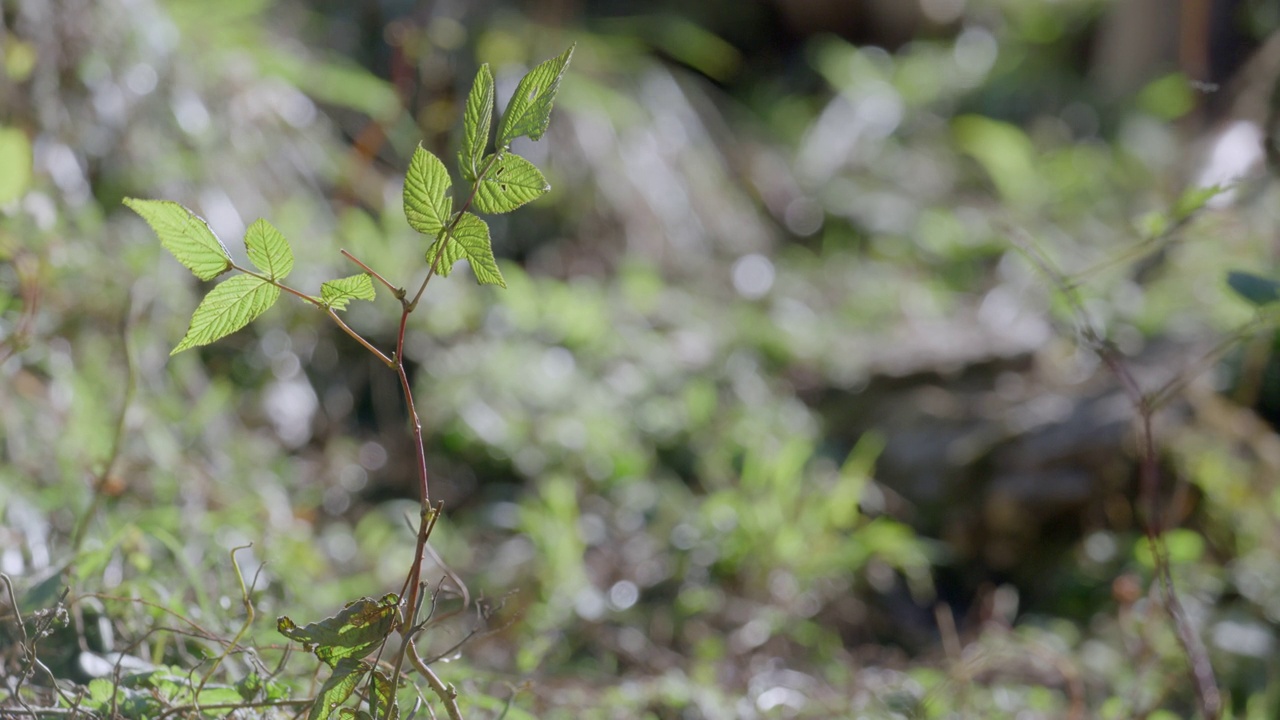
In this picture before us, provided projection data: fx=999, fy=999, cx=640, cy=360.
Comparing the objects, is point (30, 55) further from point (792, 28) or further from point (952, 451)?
point (792, 28)

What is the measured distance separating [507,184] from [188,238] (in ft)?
1.02

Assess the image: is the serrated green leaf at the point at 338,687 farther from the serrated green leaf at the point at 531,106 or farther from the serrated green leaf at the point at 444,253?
the serrated green leaf at the point at 531,106

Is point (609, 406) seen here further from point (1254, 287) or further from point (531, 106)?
point (531, 106)

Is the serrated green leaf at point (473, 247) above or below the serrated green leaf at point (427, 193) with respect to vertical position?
below

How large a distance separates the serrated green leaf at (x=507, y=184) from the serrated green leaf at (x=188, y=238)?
0.84 feet

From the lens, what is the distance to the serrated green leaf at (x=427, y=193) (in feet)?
3.24

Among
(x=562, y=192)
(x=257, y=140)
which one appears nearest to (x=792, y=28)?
(x=562, y=192)

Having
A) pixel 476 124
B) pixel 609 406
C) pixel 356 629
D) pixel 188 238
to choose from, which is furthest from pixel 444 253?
pixel 609 406

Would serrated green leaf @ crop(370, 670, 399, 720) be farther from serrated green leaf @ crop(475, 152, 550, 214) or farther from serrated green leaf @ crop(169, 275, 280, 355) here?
serrated green leaf @ crop(475, 152, 550, 214)

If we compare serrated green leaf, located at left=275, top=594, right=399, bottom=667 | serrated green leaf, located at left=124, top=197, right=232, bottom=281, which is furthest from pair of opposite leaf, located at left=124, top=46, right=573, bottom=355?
serrated green leaf, located at left=275, top=594, right=399, bottom=667

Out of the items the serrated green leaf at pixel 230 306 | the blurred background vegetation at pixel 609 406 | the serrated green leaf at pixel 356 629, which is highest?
the serrated green leaf at pixel 230 306

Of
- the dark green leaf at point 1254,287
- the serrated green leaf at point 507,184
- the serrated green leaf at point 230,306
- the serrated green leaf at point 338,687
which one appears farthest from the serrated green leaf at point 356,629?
the dark green leaf at point 1254,287

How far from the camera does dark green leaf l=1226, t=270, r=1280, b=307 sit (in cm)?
143

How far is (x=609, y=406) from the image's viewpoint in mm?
2920
